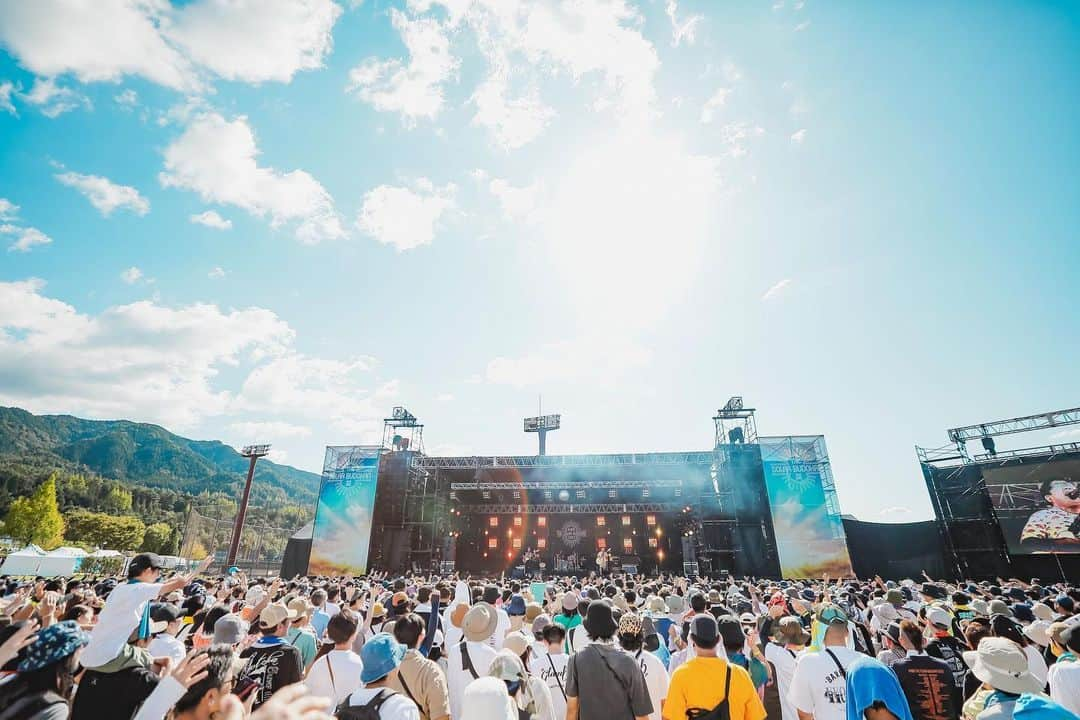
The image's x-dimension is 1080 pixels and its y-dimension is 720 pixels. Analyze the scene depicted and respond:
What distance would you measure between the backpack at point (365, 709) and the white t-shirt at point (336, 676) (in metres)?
0.99

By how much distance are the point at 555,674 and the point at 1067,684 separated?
361 centimetres

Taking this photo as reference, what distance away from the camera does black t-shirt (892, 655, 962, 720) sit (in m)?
3.55

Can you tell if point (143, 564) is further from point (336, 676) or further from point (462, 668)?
point (462, 668)

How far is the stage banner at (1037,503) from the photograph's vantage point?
20141mm

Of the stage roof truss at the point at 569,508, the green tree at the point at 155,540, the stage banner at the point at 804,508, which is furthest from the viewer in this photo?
the green tree at the point at 155,540

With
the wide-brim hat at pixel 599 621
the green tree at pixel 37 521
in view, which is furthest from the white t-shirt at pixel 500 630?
the green tree at pixel 37 521

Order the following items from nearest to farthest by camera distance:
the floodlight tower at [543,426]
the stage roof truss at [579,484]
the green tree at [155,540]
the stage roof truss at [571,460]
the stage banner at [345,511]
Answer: the stage banner at [345,511] → the stage roof truss at [571,460] → the stage roof truss at [579,484] → the floodlight tower at [543,426] → the green tree at [155,540]

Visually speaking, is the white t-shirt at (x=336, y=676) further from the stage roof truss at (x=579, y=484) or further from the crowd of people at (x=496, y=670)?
the stage roof truss at (x=579, y=484)

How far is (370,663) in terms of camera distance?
2627 mm

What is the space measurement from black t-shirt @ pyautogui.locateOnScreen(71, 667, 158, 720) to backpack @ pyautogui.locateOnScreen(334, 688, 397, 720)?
1702mm

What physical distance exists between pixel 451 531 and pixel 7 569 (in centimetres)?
2748

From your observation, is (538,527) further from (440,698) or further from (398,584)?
(440,698)

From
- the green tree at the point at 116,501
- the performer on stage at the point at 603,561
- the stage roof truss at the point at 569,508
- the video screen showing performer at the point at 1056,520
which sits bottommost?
the performer on stage at the point at 603,561

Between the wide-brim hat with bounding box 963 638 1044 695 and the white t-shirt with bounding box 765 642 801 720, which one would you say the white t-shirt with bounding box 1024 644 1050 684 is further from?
the wide-brim hat with bounding box 963 638 1044 695
